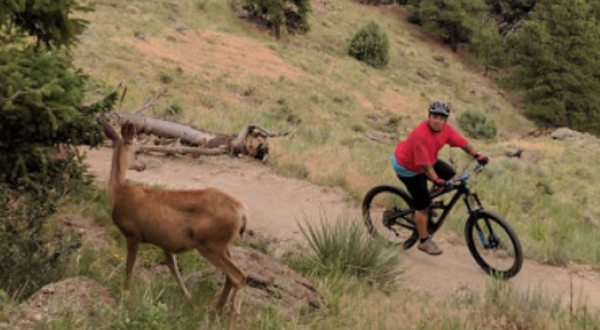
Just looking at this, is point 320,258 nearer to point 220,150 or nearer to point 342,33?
point 220,150

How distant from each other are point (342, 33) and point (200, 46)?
19.5 metres

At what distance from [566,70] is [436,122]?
38.0 metres

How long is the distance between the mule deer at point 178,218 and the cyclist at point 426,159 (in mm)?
3226

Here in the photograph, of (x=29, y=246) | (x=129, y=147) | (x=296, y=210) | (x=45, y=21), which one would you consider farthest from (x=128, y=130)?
(x=296, y=210)

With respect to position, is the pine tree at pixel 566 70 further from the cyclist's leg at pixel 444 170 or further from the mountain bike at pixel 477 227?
the cyclist's leg at pixel 444 170

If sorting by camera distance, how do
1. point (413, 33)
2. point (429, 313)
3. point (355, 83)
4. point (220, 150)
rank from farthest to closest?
point (413, 33) < point (355, 83) < point (220, 150) < point (429, 313)

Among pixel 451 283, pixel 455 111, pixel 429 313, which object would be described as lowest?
pixel 455 111

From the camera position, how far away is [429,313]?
505 cm

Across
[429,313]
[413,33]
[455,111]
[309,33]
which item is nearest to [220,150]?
[429,313]

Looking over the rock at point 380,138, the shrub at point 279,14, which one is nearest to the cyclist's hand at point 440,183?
the rock at point 380,138

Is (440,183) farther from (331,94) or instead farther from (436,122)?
(331,94)

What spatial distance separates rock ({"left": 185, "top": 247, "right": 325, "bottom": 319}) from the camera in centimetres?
454

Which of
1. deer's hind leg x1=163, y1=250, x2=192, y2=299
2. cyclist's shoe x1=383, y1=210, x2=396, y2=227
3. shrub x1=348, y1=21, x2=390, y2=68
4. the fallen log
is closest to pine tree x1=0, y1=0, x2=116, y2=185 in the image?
deer's hind leg x1=163, y1=250, x2=192, y2=299

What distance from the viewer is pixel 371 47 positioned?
4488 centimetres
